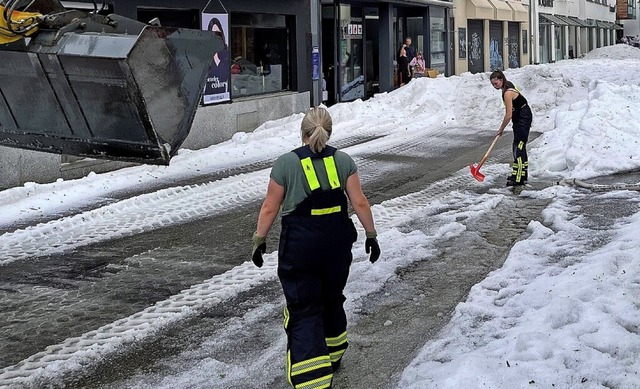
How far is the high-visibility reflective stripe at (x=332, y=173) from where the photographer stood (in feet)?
16.1

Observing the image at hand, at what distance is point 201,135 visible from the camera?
54.9ft

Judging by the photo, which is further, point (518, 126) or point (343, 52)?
point (343, 52)

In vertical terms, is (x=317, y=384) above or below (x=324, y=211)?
below

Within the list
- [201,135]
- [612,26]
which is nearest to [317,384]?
[201,135]

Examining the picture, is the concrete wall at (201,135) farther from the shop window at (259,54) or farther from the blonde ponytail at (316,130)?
the blonde ponytail at (316,130)

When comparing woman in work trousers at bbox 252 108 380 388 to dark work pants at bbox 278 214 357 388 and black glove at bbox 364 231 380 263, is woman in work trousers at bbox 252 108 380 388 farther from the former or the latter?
black glove at bbox 364 231 380 263

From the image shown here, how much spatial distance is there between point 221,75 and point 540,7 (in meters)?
33.3

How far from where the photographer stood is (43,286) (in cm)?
747

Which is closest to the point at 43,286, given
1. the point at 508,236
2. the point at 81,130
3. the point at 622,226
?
the point at 81,130

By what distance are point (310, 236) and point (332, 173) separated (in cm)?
38

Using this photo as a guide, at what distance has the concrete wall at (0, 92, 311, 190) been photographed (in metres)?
12.5

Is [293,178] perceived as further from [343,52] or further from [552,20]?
[552,20]

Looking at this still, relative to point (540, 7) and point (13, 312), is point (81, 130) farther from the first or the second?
point (540, 7)

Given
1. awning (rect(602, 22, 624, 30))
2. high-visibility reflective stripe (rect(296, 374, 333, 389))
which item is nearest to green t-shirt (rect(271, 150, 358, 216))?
high-visibility reflective stripe (rect(296, 374, 333, 389))
